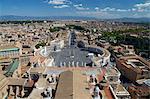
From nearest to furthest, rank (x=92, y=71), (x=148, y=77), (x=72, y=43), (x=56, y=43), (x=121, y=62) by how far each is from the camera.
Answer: (x=92, y=71), (x=148, y=77), (x=121, y=62), (x=56, y=43), (x=72, y=43)

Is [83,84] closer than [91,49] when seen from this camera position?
Yes

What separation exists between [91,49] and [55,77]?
59.2 ft

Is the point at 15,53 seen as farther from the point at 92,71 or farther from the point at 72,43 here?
the point at 72,43

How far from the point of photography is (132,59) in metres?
26.3

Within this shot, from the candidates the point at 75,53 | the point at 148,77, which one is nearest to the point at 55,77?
the point at 148,77

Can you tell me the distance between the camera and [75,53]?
103ft

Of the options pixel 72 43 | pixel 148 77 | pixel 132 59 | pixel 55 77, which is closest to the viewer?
pixel 55 77

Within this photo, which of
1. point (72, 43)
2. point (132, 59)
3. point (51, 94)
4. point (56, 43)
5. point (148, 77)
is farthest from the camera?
point (72, 43)

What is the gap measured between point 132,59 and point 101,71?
10.4 meters

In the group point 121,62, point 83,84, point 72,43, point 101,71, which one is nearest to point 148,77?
point 121,62

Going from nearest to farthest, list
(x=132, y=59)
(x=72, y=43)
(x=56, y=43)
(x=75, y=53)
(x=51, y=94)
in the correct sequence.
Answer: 1. (x=51, y=94)
2. (x=132, y=59)
3. (x=75, y=53)
4. (x=56, y=43)
5. (x=72, y=43)

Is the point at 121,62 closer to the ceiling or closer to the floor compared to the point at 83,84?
closer to the floor

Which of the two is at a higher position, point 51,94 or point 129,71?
point 51,94

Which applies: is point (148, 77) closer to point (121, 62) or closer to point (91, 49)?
point (121, 62)
